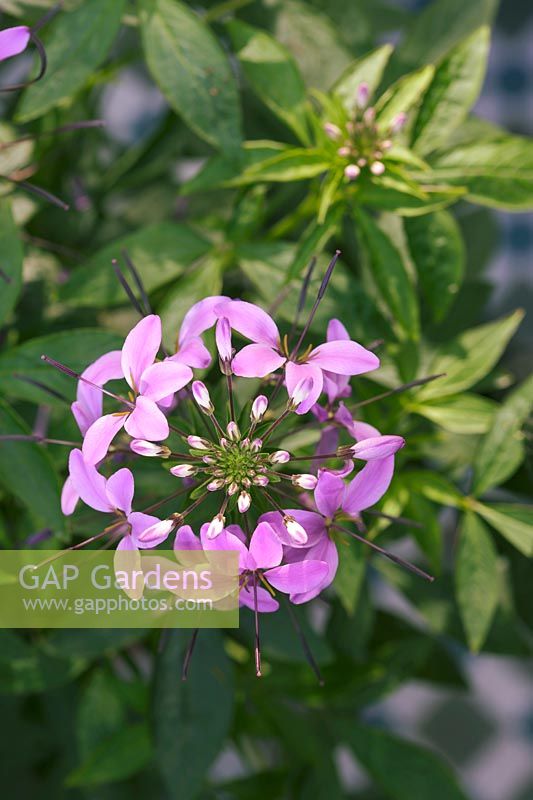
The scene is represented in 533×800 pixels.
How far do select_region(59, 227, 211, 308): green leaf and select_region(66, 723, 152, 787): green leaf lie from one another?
0.32 m

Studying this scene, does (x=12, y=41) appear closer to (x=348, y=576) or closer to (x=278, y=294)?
(x=278, y=294)

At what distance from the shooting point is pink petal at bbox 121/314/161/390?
1.20 feet

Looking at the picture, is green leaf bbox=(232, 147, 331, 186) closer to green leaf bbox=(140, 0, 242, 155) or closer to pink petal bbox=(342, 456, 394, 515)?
green leaf bbox=(140, 0, 242, 155)

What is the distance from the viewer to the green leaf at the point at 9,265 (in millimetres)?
A: 488

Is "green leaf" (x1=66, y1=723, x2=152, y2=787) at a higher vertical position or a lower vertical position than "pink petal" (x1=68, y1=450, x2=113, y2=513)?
lower

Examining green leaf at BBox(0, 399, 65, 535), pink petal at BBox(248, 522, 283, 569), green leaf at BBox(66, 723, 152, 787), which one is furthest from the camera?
green leaf at BBox(66, 723, 152, 787)

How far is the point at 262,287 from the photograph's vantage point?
1.72 feet

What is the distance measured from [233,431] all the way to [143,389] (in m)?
0.04

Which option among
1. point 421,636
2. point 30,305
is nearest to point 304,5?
point 30,305

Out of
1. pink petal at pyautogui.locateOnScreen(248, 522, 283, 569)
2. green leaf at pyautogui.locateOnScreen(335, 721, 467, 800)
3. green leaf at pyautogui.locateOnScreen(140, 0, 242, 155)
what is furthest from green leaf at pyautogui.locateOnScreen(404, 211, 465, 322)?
green leaf at pyautogui.locateOnScreen(335, 721, 467, 800)

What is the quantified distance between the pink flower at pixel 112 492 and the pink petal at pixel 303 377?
3.1 inches

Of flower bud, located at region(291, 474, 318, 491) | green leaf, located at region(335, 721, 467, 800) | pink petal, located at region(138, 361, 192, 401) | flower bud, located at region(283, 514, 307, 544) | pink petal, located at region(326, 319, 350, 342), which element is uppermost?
pink petal, located at region(138, 361, 192, 401)

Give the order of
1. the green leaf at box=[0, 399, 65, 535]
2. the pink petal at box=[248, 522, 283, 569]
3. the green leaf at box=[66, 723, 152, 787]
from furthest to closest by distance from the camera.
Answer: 1. the green leaf at box=[66, 723, 152, 787]
2. the green leaf at box=[0, 399, 65, 535]
3. the pink petal at box=[248, 522, 283, 569]

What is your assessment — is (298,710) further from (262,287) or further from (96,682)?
(262,287)
